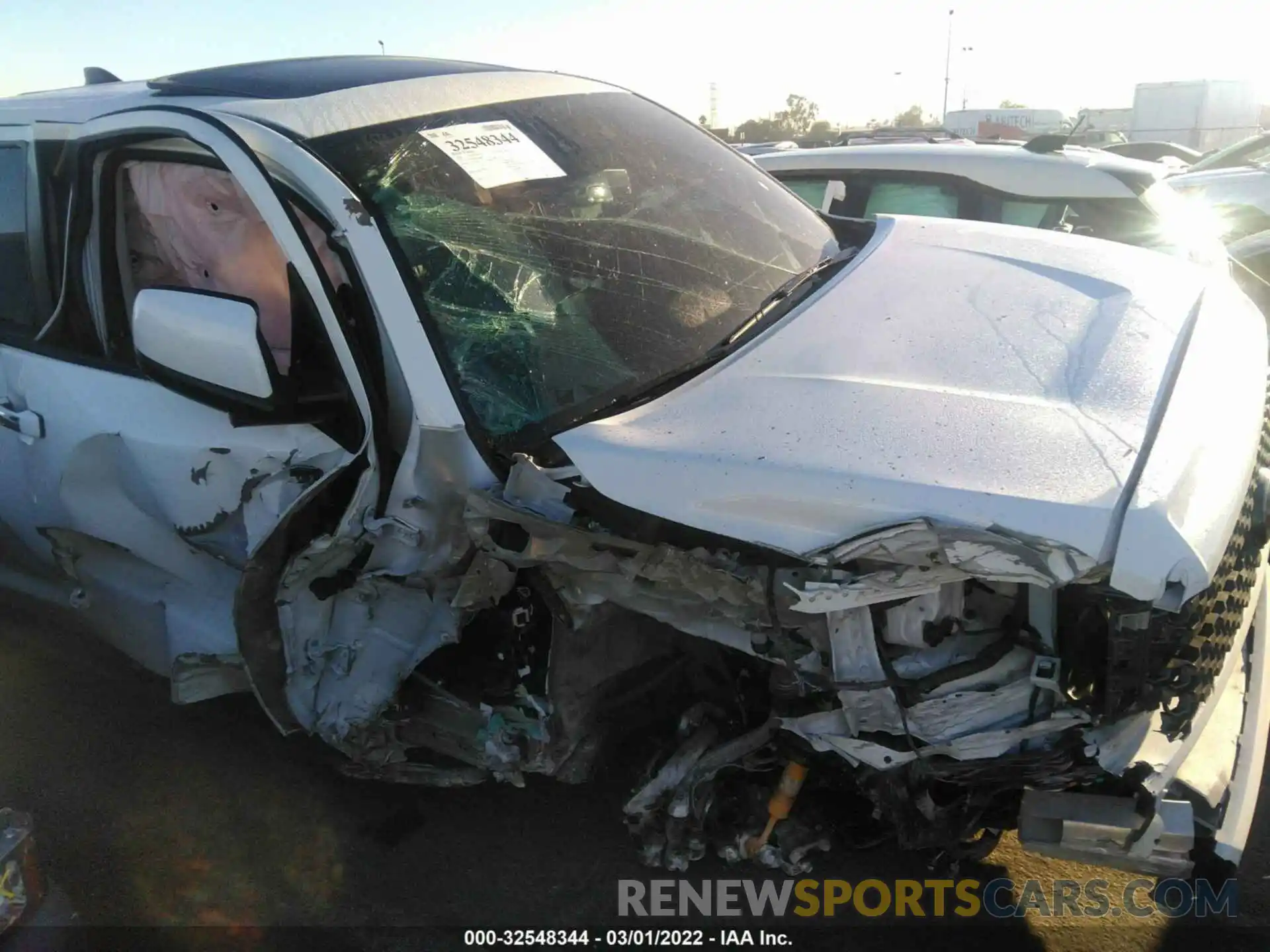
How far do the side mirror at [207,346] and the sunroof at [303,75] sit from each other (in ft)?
2.51

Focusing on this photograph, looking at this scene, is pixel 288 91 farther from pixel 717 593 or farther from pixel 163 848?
pixel 163 848

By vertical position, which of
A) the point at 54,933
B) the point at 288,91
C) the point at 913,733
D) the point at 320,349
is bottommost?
the point at 54,933

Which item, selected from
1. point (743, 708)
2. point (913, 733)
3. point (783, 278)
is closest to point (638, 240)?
point (783, 278)

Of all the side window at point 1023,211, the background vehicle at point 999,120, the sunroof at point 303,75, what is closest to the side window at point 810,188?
the side window at point 1023,211

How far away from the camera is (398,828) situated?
2.74m

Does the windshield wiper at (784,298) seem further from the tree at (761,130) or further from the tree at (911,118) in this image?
the tree at (911,118)

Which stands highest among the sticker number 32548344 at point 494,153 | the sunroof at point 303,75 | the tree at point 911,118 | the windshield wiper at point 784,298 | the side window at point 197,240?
the sunroof at point 303,75

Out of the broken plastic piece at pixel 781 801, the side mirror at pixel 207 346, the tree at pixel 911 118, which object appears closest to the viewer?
the side mirror at pixel 207 346

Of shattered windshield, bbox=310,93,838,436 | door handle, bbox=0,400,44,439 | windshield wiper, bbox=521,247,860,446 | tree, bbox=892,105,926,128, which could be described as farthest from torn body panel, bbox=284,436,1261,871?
tree, bbox=892,105,926,128

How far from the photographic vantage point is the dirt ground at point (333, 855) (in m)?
2.35

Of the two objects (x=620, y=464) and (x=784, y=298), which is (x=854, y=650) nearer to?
(x=620, y=464)

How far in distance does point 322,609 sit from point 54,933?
2.73 ft

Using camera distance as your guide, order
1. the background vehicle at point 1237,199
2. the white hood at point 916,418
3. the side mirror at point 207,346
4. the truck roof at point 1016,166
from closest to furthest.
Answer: the white hood at point 916,418, the side mirror at point 207,346, the truck roof at point 1016,166, the background vehicle at point 1237,199

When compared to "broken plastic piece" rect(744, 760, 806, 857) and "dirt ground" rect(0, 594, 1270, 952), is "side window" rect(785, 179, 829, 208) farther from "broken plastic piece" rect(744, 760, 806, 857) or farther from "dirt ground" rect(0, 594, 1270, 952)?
"broken plastic piece" rect(744, 760, 806, 857)
